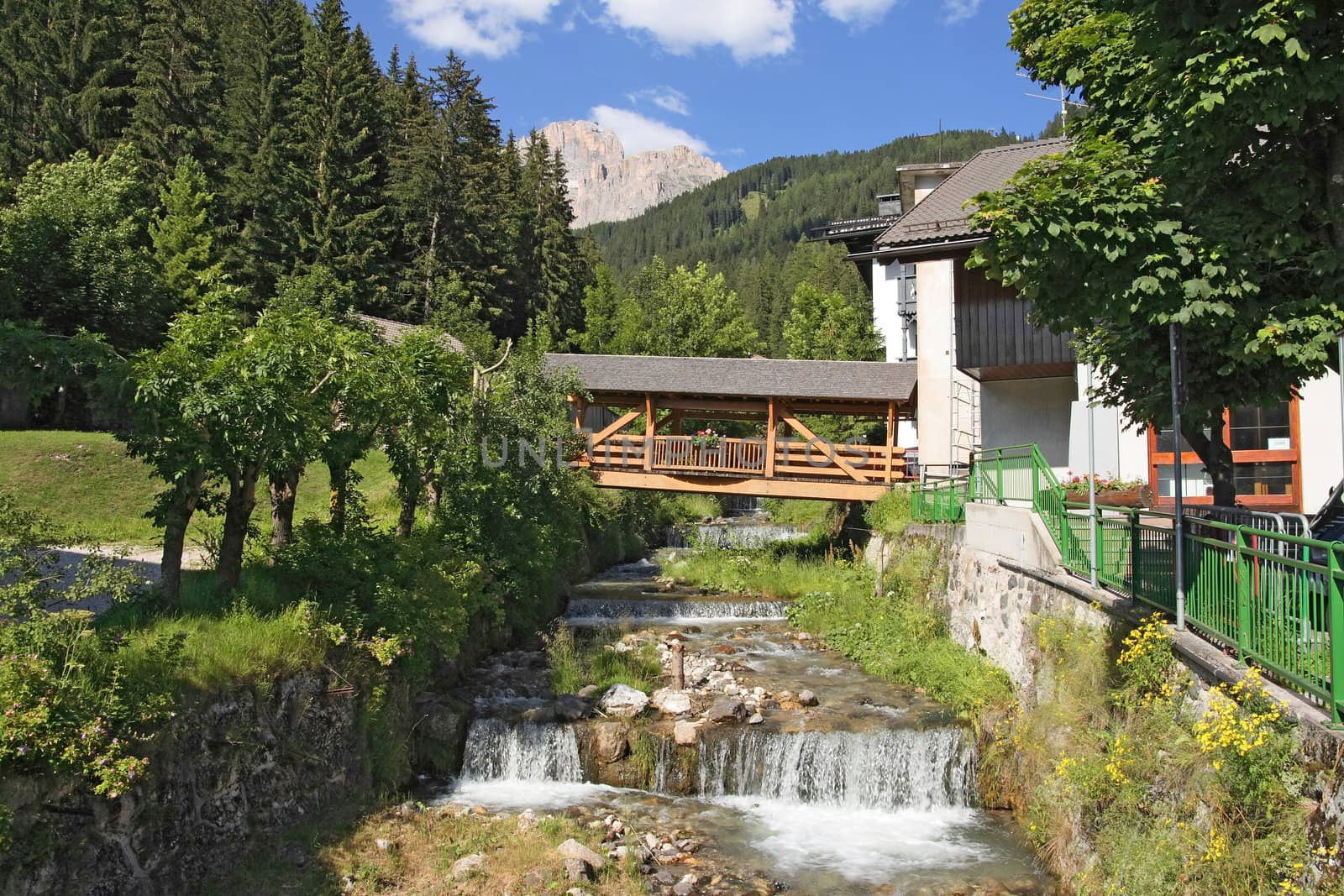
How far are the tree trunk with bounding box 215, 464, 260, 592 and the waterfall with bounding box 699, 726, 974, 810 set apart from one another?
6.24 m

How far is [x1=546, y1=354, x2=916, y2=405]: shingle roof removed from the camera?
905 inches

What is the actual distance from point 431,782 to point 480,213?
3398 centimetres

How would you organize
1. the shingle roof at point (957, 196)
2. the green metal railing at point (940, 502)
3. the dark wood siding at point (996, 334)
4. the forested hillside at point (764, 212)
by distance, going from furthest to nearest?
the forested hillside at point (764, 212) < the shingle roof at point (957, 196) < the dark wood siding at point (996, 334) < the green metal railing at point (940, 502)

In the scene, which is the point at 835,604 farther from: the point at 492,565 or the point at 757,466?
the point at 492,565

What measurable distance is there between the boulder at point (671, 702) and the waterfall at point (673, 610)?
576 centimetres

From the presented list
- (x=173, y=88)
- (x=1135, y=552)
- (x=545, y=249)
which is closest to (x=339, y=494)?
(x=1135, y=552)

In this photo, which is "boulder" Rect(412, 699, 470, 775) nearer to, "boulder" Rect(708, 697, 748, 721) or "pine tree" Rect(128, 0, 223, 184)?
"boulder" Rect(708, 697, 748, 721)

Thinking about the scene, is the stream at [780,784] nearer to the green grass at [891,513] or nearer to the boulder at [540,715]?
the boulder at [540,715]

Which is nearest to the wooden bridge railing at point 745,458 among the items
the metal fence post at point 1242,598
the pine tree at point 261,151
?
the metal fence post at point 1242,598

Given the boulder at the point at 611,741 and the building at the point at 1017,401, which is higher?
the building at the point at 1017,401

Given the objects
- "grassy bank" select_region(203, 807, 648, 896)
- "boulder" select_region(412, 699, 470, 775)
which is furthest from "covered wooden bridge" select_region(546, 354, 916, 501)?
"grassy bank" select_region(203, 807, 648, 896)

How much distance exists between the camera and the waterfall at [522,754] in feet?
38.3

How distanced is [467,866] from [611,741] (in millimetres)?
3171

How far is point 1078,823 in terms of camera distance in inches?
320
